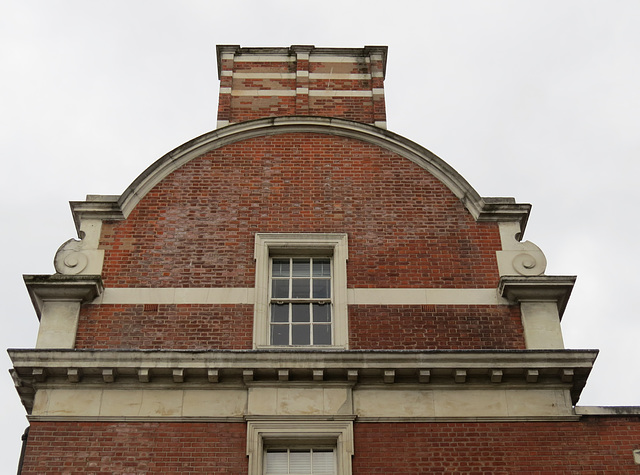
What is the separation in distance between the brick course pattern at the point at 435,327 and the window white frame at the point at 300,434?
1.38 metres

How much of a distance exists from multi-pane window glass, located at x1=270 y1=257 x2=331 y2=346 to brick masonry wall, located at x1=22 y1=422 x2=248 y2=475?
1.78m

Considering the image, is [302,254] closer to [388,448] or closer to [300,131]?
[300,131]

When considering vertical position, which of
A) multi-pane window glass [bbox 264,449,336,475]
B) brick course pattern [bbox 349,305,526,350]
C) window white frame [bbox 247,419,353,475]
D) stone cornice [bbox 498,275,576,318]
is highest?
stone cornice [bbox 498,275,576,318]

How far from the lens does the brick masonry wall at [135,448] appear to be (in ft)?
41.9

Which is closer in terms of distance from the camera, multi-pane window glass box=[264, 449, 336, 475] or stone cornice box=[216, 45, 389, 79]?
multi-pane window glass box=[264, 449, 336, 475]

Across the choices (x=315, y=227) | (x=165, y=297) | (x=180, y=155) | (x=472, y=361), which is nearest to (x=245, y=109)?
(x=180, y=155)

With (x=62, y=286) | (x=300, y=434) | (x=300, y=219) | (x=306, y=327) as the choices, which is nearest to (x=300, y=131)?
(x=300, y=219)

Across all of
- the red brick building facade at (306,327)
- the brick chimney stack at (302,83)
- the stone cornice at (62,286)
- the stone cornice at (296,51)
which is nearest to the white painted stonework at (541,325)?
the red brick building facade at (306,327)

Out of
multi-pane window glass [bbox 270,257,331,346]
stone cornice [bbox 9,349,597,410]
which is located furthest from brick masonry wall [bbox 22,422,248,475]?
multi-pane window glass [bbox 270,257,331,346]

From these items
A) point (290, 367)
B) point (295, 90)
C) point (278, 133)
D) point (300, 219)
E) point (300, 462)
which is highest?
point (295, 90)

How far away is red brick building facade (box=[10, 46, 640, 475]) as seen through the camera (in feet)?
42.9

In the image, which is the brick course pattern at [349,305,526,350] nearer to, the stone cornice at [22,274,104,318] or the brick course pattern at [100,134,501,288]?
the brick course pattern at [100,134,501,288]

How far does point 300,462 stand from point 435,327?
288 cm

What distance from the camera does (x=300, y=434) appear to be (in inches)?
516
